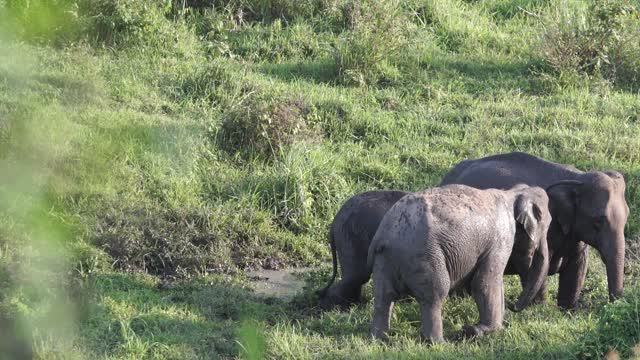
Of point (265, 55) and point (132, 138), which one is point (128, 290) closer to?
point (132, 138)

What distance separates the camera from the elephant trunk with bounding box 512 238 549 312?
286 inches

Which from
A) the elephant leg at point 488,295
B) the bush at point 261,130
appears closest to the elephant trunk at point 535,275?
the elephant leg at point 488,295

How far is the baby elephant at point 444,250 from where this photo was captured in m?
6.56

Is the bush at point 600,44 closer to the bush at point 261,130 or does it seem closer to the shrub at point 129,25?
the bush at point 261,130

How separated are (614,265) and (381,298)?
1.88m

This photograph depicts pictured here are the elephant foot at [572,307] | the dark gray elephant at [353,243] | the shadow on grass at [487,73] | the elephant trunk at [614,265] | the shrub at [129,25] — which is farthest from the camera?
the shadow on grass at [487,73]

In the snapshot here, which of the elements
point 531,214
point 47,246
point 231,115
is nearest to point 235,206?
point 231,115

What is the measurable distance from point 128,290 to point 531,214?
107 inches

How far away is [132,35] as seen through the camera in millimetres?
10734

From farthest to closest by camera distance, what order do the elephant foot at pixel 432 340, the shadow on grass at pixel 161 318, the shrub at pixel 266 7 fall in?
the shrub at pixel 266 7
the elephant foot at pixel 432 340
the shadow on grass at pixel 161 318

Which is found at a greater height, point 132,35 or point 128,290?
point 132,35

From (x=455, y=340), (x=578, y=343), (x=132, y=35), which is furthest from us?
(x=132, y=35)

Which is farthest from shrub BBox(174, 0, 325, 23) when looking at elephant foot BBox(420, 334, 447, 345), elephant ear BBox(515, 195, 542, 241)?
elephant foot BBox(420, 334, 447, 345)

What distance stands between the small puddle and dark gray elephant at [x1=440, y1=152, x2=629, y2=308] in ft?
4.38
